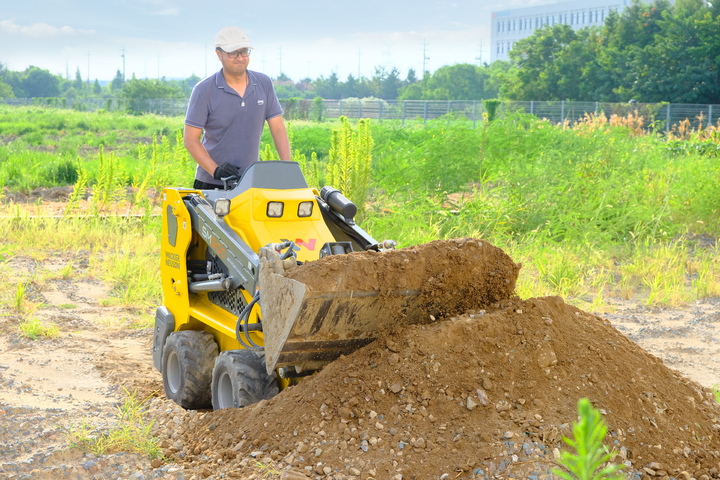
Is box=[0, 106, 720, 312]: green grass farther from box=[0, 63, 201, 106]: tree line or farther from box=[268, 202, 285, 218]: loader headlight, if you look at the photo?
box=[0, 63, 201, 106]: tree line

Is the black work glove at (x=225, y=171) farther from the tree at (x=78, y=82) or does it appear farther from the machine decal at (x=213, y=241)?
the tree at (x=78, y=82)

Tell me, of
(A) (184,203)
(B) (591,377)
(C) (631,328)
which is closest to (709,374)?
(C) (631,328)

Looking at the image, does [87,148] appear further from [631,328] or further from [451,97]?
[451,97]

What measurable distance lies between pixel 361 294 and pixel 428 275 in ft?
1.10

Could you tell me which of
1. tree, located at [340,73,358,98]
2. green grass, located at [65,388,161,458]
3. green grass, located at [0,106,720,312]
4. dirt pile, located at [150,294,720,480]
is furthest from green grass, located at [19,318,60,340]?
tree, located at [340,73,358,98]

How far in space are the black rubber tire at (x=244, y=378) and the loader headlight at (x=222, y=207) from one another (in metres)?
0.78

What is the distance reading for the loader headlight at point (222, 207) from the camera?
11.9ft

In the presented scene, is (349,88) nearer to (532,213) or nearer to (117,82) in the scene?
(117,82)

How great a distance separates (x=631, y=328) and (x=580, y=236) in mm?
2383

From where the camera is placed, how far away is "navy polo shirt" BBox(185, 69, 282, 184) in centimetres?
421

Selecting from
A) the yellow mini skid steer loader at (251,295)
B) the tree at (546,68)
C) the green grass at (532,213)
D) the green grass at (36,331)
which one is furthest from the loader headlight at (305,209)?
the tree at (546,68)

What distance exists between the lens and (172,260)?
416 centimetres

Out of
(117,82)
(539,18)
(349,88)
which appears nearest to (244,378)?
(539,18)

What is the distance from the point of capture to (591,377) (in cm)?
291
